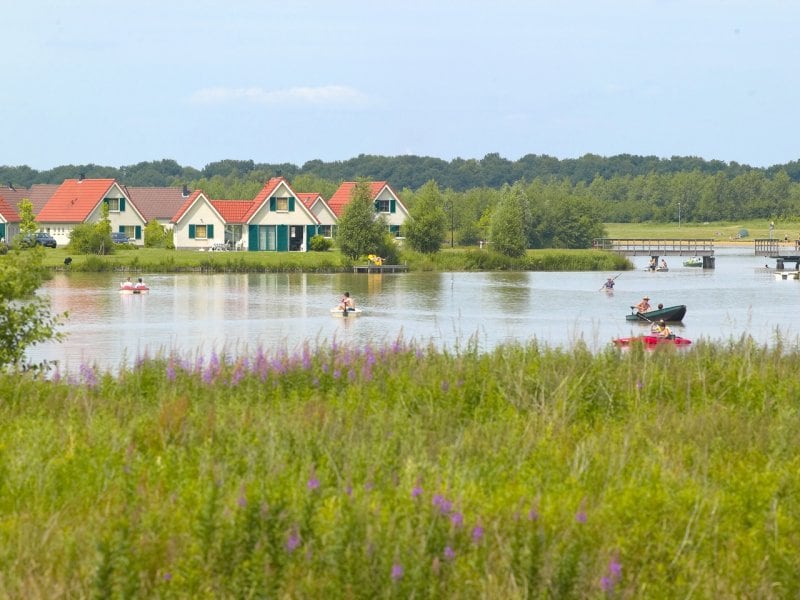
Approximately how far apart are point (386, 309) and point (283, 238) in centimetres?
4045

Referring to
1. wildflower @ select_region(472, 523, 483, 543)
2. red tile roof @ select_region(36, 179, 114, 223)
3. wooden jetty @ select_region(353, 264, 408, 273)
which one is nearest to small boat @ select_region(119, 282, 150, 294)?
wooden jetty @ select_region(353, 264, 408, 273)

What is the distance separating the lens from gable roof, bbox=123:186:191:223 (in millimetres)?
122562

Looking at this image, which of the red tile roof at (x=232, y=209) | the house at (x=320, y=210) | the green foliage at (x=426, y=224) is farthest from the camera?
the house at (x=320, y=210)

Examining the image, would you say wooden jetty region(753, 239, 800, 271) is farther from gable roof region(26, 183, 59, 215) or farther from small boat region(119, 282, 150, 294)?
small boat region(119, 282, 150, 294)

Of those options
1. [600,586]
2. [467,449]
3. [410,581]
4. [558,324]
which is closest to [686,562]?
[600,586]

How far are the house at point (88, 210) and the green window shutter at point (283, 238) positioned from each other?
634 inches

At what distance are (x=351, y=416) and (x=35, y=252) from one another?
652 cm

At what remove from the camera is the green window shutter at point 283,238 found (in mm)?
89500

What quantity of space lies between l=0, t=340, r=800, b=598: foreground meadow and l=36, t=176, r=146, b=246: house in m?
84.5

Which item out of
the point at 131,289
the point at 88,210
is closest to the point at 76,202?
the point at 88,210

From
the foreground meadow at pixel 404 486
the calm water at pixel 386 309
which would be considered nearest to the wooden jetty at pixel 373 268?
the calm water at pixel 386 309

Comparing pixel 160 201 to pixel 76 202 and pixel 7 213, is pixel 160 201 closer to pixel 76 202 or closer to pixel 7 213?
pixel 76 202

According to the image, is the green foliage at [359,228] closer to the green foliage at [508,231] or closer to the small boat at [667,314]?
the green foliage at [508,231]

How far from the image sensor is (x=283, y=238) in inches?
3536
